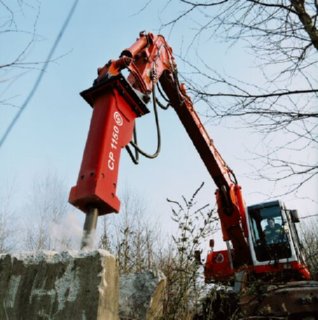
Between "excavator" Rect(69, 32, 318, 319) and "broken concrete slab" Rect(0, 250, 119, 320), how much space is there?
1.27 ft

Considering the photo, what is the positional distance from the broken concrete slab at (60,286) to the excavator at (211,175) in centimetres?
39

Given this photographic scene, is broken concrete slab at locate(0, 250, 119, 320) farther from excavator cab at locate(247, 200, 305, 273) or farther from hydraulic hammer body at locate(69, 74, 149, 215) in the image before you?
excavator cab at locate(247, 200, 305, 273)

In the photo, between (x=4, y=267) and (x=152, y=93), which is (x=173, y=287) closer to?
(x=4, y=267)

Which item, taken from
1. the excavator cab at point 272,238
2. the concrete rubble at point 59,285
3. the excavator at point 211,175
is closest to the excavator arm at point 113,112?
the excavator at point 211,175

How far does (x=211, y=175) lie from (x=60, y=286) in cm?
520

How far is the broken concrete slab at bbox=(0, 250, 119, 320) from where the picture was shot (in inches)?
60.6

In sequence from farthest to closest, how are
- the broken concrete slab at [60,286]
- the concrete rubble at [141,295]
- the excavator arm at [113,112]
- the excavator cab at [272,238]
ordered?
the excavator cab at [272,238] → the excavator arm at [113,112] → the concrete rubble at [141,295] → the broken concrete slab at [60,286]

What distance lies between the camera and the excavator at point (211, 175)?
236 centimetres

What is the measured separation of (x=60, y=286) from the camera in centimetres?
160

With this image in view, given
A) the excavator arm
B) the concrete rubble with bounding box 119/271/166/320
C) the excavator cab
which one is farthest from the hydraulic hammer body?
the excavator cab

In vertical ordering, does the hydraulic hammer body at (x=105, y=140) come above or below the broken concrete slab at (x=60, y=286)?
above

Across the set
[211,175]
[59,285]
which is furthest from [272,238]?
[59,285]

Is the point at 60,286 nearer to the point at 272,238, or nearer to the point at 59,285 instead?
the point at 59,285

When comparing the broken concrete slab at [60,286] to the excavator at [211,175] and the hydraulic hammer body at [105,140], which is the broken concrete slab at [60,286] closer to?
the excavator at [211,175]
